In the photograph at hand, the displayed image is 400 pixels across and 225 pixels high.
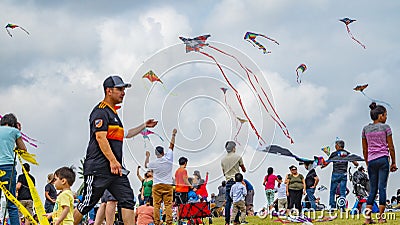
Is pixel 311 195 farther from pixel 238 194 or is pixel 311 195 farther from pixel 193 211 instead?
pixel 193 211

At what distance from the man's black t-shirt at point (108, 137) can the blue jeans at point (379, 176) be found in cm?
400

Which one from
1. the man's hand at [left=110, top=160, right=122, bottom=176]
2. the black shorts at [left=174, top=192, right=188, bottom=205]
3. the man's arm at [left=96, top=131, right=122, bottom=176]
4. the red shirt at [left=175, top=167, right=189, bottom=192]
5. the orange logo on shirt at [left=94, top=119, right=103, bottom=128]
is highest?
the red shirt at [left=175, top=167, right=189, bottom=192]

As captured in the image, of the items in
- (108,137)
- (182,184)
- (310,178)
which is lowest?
(108,137)

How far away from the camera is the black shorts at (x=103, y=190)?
21.6ft

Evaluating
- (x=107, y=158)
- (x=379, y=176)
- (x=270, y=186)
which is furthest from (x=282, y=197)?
(x=107, y=158)

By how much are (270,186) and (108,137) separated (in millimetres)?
10351

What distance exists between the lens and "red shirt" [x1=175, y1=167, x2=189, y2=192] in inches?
492

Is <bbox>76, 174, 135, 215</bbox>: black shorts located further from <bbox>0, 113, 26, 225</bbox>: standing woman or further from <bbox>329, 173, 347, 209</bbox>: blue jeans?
<bbox>329, 173, 347, 209</bbox>: blue jeans

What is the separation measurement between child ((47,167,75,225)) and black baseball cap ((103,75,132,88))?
1065 mm

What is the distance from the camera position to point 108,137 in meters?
6.71

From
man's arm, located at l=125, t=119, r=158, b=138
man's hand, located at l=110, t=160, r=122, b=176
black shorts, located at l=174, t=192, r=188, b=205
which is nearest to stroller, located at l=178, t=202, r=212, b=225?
black shorts, located at l=174, t=192, r=188, b=205

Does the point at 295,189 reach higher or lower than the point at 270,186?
lower

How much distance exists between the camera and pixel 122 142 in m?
6.89

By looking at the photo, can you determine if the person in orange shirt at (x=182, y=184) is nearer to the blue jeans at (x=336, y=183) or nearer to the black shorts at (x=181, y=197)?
the black shorts at (x=181, y=197)
